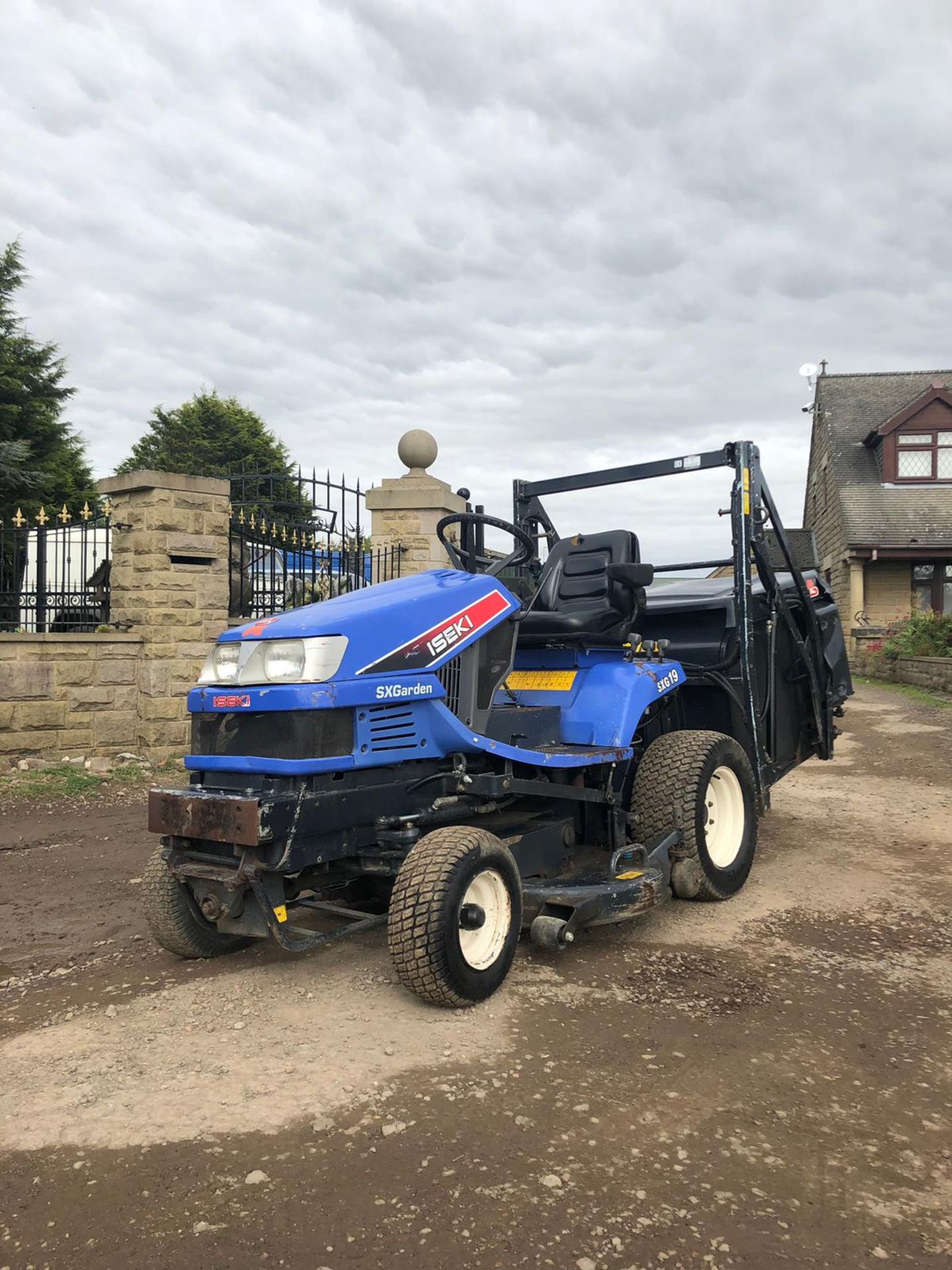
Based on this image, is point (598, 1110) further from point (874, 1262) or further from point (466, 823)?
point (466, 823)

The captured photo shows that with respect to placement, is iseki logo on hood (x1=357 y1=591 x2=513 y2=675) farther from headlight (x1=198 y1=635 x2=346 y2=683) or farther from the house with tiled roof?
the house with tiled roof

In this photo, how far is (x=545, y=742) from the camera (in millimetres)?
4668

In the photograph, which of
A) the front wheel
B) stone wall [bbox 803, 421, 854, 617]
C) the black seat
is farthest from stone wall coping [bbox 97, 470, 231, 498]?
stone wall [bbox 803, 421, 854, 617]

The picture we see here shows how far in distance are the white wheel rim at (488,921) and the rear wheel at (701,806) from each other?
3.92 feet

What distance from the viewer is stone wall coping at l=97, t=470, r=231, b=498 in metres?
8.64

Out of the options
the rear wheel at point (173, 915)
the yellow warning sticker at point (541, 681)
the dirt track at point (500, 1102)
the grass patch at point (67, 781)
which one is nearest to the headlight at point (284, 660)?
the rear wheel at point (173, 915)

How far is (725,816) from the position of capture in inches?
205

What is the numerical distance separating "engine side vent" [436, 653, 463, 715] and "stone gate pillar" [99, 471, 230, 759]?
5.23m

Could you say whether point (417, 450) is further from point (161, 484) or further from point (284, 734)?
point (284, 734)

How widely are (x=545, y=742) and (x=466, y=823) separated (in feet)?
2.19

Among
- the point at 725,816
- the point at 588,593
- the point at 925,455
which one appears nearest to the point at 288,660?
the point at 588,593

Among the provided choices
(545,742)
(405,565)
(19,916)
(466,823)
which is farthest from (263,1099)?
(405,565)

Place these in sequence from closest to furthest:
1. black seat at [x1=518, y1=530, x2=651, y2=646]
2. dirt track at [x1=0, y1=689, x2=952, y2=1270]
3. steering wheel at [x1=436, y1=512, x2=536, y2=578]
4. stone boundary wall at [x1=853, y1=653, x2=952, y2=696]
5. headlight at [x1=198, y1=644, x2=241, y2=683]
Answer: dirt track at [x1=0, y1=689, x2=952, y2=1270] → headlight at [x1=198, y1=644, x2=241, y2=683] → steering wheel at [x1=436, y1=512, x2=536, y2=578] → black seat at [x1=518, y1=530, x2=651, y2=646] → stone boundary wall at [x1=853, y1=653, x2=952, y2=696]

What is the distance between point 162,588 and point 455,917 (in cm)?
604
